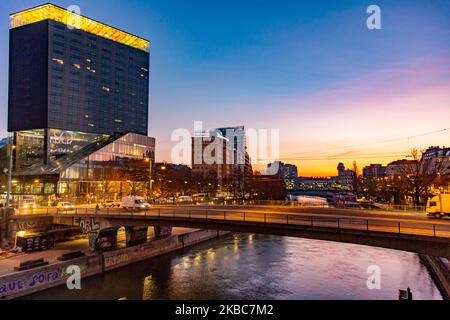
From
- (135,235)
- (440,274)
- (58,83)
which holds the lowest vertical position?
(440,274)

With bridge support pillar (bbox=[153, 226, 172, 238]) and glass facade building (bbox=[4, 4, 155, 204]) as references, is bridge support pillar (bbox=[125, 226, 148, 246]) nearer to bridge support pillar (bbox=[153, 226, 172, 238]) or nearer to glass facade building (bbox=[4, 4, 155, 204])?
bridge support pillar (bbox=[153, 226, 172, 238])

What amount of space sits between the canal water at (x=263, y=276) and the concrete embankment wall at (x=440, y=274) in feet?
2.08

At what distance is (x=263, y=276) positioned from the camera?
3553cm

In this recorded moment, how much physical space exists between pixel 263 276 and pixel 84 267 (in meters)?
18.9

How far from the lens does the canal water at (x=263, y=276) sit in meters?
30.4

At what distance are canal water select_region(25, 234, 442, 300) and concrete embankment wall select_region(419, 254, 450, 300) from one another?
634 millimetres

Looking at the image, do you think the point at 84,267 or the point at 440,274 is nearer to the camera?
the point at 440,274

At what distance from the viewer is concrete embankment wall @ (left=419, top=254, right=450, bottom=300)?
28953mm

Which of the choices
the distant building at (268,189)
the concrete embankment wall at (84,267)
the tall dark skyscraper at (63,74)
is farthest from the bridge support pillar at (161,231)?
the distant building at (268,189)

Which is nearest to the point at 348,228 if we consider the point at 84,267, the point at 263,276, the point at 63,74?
the point at 263,276

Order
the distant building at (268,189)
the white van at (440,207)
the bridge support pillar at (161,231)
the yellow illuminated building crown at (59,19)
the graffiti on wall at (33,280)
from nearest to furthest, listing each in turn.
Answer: the graffiti on wall at (33,280), the white van at (440,207), the bridge support pillar at (161,231), the yellow illuminated building crown at (59,19), the distant building at (268,189)

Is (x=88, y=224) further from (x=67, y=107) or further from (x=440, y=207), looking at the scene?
(x=67, y=107)

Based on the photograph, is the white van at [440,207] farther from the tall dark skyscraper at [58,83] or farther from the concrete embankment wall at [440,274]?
the tall dark skyscraper at [58,83]
